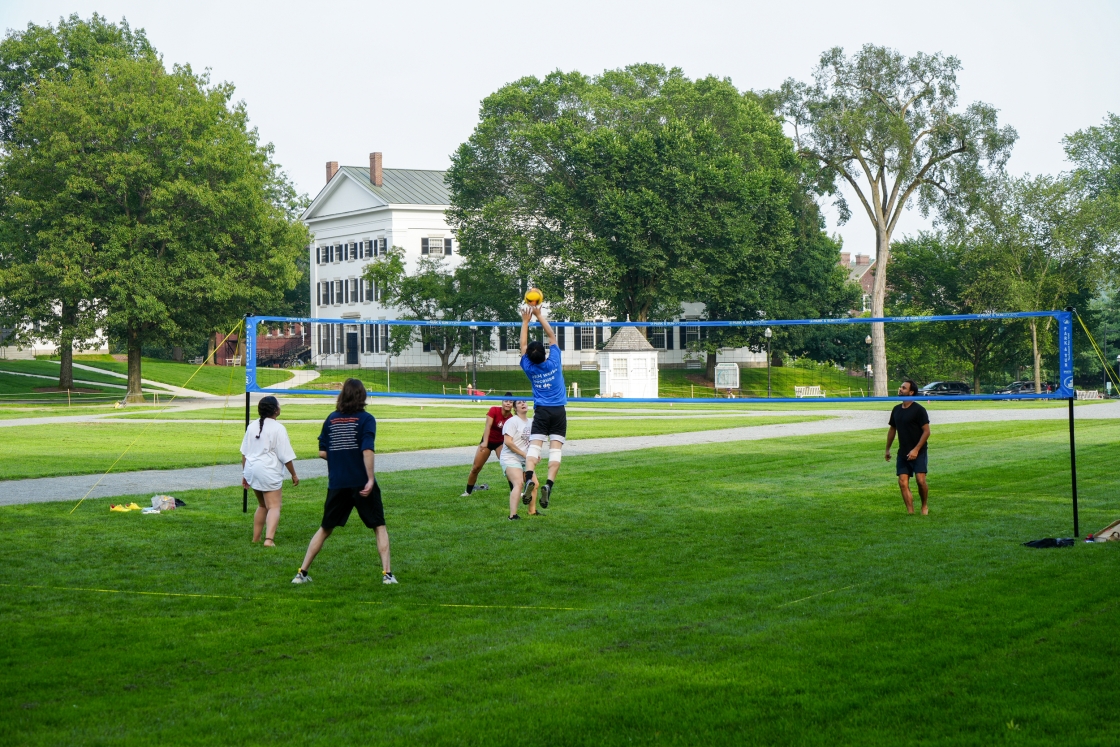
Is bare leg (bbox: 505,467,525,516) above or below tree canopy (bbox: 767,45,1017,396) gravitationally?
below

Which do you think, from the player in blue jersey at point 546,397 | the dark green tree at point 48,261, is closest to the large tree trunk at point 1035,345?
the dark green tree at point 48,261

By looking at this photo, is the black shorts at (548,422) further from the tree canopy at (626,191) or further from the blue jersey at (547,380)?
the tree canopy at (626,191)

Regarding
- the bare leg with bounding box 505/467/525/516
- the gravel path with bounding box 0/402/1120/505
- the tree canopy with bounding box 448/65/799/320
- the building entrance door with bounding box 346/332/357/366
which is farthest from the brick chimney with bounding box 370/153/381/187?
the bare leg with bounding box 505/467/525/516

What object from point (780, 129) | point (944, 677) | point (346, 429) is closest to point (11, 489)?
point (346, 429)

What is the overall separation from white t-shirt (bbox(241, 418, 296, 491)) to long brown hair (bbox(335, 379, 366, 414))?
2.25 m

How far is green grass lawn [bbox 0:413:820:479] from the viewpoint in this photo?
75.0 feet

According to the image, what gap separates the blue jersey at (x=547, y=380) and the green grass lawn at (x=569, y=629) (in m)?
1.54

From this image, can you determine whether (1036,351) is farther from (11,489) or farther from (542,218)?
(11,489)

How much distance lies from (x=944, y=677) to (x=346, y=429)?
544cm

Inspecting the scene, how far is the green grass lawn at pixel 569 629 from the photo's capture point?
6246 mm

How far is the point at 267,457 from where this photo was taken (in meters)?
12.2

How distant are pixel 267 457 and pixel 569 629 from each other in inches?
200

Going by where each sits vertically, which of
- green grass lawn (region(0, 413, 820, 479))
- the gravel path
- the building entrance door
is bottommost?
the gravel path

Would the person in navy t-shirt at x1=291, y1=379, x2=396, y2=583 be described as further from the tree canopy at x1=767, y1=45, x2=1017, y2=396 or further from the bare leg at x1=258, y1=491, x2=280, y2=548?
the tree canopy at x1=767, y1=45, x2=1017, y2=396
